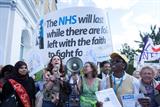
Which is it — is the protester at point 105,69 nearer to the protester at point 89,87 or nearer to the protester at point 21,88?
the protester at point 89,87

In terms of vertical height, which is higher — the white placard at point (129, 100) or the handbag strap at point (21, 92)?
the handbag strap at point (21, 92)

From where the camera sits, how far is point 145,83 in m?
5.72

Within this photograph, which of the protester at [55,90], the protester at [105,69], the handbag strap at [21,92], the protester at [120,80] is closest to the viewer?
the protester at [120,80]

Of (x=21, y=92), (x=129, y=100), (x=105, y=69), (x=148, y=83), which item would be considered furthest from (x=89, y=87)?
(x=105, y=69)

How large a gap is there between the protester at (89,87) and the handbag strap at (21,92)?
86 cm

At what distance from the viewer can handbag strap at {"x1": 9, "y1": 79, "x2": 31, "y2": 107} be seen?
6.16m

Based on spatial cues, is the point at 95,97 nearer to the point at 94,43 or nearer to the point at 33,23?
Answer: the point at 94,43

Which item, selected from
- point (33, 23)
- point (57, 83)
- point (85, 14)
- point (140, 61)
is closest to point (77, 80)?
point (57, 83)

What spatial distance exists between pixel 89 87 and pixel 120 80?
507 mm

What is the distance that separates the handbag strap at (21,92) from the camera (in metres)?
6.16

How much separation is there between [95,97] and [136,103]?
2.39 feet

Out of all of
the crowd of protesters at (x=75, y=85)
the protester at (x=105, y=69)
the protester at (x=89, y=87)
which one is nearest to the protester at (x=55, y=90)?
the crowd of protesters at (x=75, y=85)

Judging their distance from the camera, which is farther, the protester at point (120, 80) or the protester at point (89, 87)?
the protester at point (89, 87)

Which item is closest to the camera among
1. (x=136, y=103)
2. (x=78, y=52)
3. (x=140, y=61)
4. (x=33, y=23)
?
(x=136, y=103)
